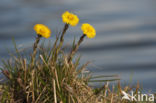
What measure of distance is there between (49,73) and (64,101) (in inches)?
12.2

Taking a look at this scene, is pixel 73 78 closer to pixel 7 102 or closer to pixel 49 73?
pixel 49 73

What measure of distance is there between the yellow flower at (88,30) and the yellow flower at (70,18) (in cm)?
9

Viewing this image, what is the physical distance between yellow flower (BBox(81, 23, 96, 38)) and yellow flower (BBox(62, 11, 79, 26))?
89 millimetres

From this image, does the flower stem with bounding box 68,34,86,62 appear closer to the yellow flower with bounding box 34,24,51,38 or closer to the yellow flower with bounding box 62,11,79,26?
the yellow flower with bounding box 62,11,79,26

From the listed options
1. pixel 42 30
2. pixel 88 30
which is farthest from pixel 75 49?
pixel 42 30

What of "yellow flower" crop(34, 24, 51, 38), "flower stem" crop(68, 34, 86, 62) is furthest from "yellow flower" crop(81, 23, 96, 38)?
"yellow flower" crop(34, 24, 51, 38)

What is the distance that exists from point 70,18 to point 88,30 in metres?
0.20

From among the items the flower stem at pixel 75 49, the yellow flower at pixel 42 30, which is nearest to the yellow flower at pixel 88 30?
the flower stem at pixel 75 49

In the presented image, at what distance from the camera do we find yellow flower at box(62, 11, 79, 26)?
240cm

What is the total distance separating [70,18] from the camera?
7.98ft

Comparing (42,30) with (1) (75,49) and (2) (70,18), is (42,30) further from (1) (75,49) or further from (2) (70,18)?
(1) (75,49)

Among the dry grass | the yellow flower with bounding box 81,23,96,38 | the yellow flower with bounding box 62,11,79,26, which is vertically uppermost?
the yellow flower with bounding box 62,11,79,26

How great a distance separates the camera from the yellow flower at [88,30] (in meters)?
2.45

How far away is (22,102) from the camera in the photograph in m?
2.71
